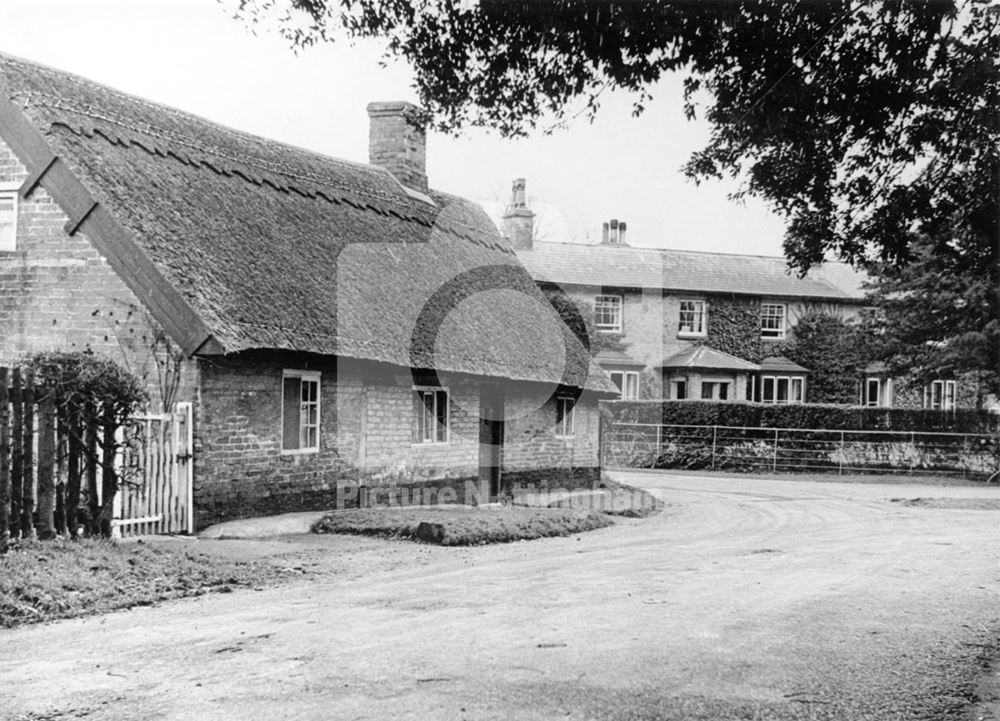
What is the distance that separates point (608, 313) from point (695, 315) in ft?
11.6

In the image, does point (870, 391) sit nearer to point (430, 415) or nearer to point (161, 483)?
point (430, 415)

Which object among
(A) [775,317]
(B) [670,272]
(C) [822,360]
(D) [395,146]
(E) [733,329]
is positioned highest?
(D) [395,146]

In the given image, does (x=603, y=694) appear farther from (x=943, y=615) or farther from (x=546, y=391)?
(x=546, y=391)

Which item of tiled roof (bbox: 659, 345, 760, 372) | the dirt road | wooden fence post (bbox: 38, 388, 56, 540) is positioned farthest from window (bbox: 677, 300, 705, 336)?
wooden fence post (bbox: 38, 388, 56, 540)

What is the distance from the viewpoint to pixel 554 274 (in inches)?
1779

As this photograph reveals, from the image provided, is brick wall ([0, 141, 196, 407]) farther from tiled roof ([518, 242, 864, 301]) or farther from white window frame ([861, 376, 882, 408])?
white window frame ([861, 376, 882, 408])

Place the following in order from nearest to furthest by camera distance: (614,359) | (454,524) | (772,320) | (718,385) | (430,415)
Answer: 1. (454,524)
2. (430,415)
3. (614,359)
4. (718,385)
5. (772,320)

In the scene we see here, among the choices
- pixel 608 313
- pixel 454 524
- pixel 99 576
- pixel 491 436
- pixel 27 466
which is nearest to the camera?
pixel 99 576

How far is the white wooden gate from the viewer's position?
44.3 feet

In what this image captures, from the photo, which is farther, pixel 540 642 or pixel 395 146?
pixel 395 146

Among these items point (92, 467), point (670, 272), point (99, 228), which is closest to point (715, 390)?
point (670, 272)

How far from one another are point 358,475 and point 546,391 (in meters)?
7.02

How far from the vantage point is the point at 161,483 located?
14047 millimetres

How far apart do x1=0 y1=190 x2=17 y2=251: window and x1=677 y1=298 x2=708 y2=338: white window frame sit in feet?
108
